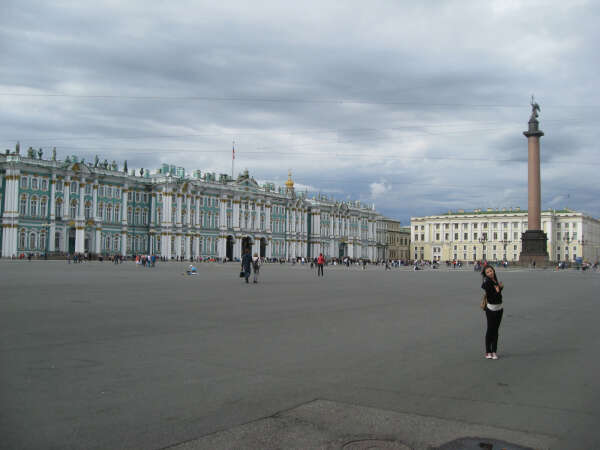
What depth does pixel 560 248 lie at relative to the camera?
13325cm

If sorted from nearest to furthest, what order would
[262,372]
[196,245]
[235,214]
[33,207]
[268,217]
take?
[262,372] < [33,207] < [196,245] < [235,214] < [268,217]

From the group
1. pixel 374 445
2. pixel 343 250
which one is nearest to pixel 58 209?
pixel 343 250

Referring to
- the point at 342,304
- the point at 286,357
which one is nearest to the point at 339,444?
the point at 286,357

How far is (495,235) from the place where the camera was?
5487 inches

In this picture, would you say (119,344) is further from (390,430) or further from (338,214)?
(338,214)

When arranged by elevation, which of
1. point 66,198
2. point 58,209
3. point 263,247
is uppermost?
point 66,198

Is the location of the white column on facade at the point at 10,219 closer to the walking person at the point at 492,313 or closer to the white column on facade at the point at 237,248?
the white column on facade at the point at 237,248

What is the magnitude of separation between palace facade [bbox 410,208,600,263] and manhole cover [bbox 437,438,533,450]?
413 feet

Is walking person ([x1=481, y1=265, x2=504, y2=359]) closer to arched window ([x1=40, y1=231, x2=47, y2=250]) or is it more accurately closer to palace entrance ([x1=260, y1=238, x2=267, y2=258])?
arched window ([x1=40, y1=231, x2=47, y2=250])

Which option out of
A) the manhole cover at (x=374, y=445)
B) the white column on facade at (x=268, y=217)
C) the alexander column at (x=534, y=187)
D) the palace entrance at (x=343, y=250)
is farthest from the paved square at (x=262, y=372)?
the palace entrance at (x=343, y=250)

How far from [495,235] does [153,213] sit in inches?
3511

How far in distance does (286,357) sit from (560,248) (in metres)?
140

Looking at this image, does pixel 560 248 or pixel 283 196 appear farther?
pixel 560 248

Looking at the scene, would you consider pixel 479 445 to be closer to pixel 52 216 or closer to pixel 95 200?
pixel 52 216
